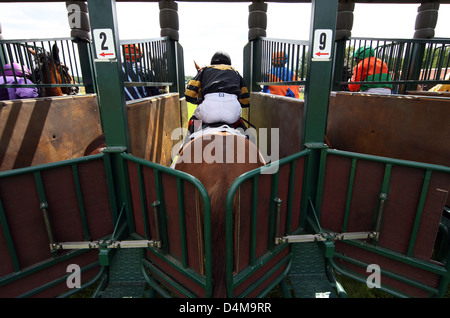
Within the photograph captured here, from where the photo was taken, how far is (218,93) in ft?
12.7

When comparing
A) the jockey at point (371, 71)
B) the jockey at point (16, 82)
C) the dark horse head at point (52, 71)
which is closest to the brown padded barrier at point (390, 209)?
the jockey at point (371, 71)

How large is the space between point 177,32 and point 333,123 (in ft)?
15.4

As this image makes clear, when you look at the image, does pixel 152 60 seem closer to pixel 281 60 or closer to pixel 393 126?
pixel 281 60

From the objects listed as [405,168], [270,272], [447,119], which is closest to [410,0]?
[447,119]

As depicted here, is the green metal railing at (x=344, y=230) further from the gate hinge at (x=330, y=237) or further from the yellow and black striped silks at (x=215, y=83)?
the yellow and black striped silks at (x=215, y=83)

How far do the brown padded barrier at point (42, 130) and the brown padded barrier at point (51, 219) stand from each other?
165cm

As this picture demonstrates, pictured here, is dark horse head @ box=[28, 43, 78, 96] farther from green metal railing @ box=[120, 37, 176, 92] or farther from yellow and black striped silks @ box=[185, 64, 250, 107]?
yellow and black striped silks @ box=[185, 64, 250, 107]

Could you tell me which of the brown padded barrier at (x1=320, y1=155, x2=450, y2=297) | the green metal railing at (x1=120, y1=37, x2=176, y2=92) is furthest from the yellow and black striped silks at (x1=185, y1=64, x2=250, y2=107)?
the brown padded barrier at (x1=320, y1=155, x2=450, y2=297)

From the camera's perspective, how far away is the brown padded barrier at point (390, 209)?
209 cm

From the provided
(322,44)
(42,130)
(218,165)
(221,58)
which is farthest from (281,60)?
(42,130)

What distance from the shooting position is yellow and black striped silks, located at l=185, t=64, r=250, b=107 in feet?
13.1

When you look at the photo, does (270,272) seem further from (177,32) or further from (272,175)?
(177,32)

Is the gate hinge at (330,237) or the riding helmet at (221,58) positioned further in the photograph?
the riding helmet at (221,58)

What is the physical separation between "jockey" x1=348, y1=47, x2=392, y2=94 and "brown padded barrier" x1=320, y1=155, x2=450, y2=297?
121 inches
